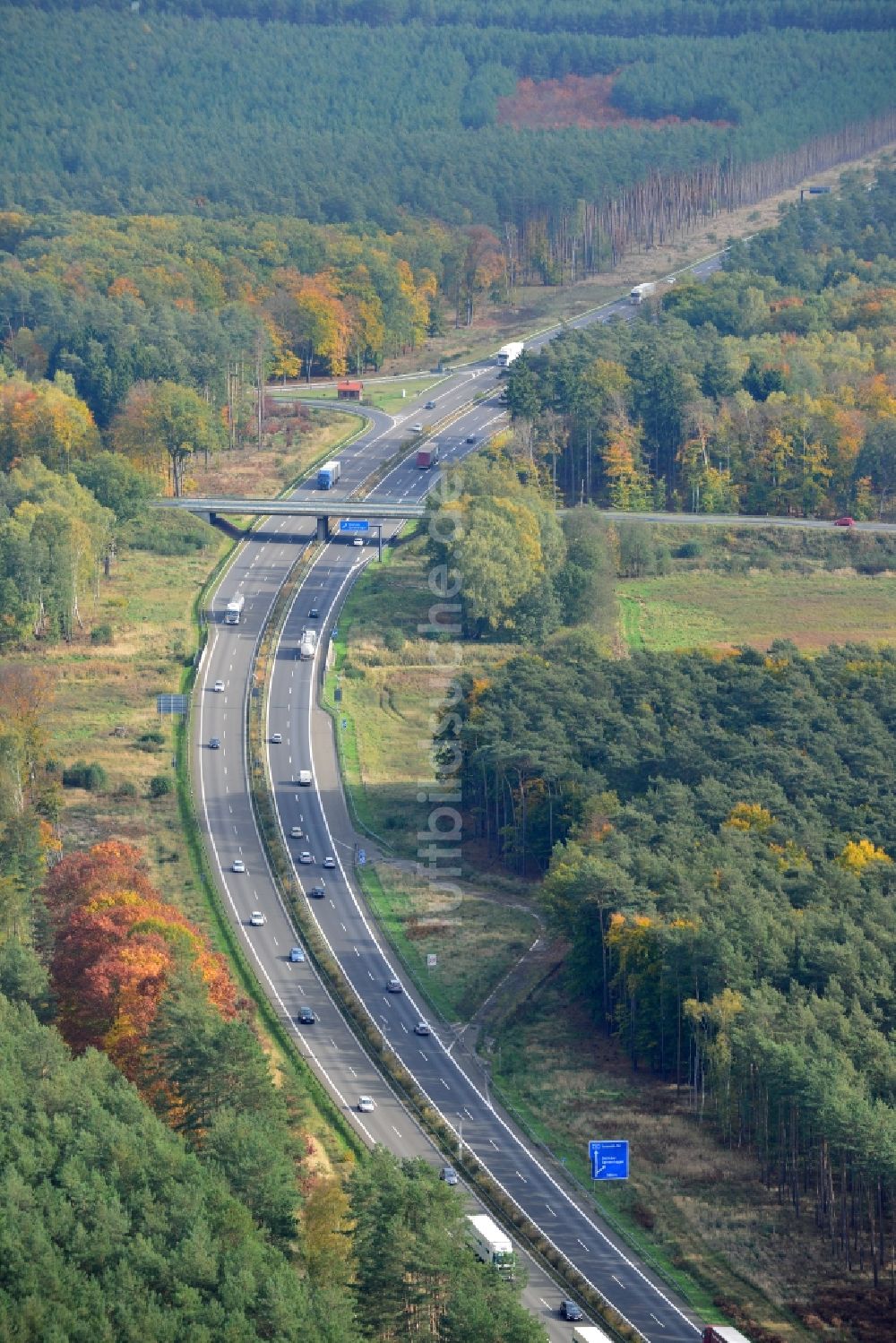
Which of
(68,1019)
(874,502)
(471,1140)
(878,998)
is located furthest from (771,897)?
(874,502)

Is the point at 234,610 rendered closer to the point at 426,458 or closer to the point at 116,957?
the point at 426,458

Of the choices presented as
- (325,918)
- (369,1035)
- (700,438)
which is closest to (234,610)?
(325,918)

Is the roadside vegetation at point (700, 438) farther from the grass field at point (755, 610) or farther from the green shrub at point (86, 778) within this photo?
the green shrub at point (86, 778)

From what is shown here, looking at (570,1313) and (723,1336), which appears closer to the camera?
(723,1336)

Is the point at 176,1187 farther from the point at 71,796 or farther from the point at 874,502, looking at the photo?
the point at 874,502

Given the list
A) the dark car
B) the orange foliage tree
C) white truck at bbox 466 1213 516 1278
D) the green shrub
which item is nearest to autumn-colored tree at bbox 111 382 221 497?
the green shrub
